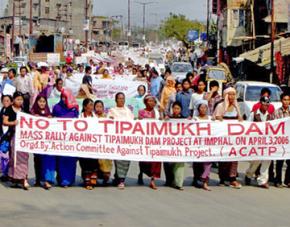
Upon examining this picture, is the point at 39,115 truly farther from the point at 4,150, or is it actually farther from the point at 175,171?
the point at 175,171

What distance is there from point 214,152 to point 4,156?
343 centimetres

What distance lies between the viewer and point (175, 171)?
43.2ft

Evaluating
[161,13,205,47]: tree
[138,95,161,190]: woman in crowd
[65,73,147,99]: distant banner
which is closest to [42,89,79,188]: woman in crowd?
[138,95,161,190]: woman in crowd

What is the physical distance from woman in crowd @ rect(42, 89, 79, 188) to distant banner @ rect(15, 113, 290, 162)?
6.5 inches

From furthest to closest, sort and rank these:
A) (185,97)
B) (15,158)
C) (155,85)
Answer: (155,85) < (185,97) < (15,158)

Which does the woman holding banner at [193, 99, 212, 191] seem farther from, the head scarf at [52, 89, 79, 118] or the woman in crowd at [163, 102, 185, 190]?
the head scarf at [52, 89, 79, 118]

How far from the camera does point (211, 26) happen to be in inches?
3629

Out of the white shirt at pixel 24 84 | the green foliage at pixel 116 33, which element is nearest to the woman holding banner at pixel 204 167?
the white shirt at pixel 24 84

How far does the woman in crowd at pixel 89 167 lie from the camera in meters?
12.9

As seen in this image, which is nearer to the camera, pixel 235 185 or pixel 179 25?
pixel 235 185

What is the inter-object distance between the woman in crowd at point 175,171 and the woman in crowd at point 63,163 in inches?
62.3

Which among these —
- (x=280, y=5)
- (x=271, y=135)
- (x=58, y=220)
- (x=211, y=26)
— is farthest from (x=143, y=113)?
(x=211, y=26)

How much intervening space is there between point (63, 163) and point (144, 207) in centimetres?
209

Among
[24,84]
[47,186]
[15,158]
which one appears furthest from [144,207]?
[24,84]
